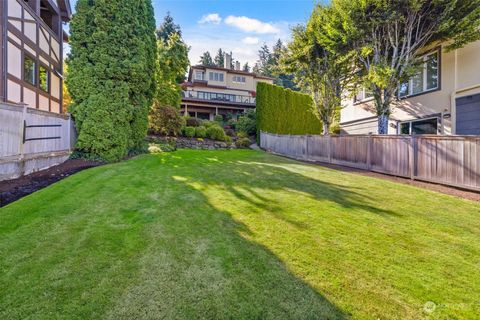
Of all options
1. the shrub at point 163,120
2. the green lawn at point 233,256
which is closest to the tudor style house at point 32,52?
the shrub at point 163,120

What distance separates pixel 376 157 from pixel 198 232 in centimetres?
813

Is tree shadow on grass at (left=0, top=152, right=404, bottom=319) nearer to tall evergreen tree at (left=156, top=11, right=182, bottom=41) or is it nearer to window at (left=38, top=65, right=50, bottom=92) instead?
window at (left=38, top=65, right=50, bottom=92)

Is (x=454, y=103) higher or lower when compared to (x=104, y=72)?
lower

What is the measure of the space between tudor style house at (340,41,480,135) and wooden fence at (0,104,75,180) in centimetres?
1464

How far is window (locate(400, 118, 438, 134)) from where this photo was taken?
11.5 meters

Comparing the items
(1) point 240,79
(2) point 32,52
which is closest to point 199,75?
(1) point 240,79

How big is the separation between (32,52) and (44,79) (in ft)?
5.59

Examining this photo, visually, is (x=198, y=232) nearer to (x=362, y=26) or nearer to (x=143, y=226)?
(x=143, y=226)

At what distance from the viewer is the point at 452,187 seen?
672cm

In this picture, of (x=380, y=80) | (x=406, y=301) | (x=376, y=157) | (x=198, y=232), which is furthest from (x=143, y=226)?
(x=380, y=80)

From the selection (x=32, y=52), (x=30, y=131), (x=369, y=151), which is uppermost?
(x=32, y=52)

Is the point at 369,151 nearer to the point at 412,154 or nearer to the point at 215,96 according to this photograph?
the point at 412,154

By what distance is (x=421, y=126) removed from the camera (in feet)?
39.9

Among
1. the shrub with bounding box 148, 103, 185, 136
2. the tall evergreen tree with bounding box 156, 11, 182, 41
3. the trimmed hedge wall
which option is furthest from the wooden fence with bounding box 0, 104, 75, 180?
the tall evergreen tree with bounding box 156, 11, 182, 41
